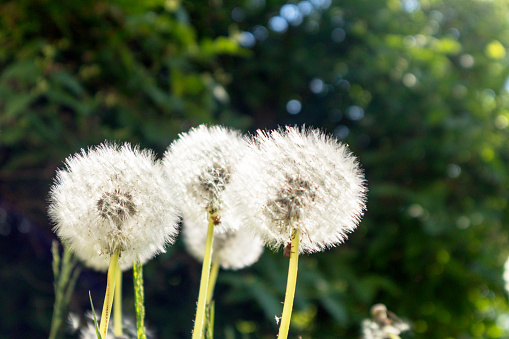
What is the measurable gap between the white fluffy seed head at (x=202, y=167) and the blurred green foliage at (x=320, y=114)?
1.05 metres

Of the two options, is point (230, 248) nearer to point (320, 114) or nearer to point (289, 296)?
point (289, 296)

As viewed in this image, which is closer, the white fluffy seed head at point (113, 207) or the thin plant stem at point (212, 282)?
the white fluffy seed head at point (113, 207)

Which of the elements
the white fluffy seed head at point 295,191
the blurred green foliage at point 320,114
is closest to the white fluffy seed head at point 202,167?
the white fluffy seed head at point 295,191

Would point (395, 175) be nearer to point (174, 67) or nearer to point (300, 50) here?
point (300, 50)

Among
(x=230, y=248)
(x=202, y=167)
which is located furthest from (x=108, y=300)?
(x=230, y=248)

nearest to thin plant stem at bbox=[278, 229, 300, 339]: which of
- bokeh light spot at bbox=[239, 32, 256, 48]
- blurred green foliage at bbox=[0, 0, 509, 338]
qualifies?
blurred green foliage at bbox=[0, 0, 509, 338]

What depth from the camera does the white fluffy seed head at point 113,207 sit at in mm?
428

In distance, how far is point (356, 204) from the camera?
450mm

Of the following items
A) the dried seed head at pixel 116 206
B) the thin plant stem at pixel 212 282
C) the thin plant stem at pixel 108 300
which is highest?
the thin plant stem at pixel 212 282

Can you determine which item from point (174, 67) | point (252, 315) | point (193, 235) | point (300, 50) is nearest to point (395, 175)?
point (300, 50)

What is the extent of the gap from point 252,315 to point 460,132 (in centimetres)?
127

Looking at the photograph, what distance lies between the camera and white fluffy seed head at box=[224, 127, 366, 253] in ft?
1.39

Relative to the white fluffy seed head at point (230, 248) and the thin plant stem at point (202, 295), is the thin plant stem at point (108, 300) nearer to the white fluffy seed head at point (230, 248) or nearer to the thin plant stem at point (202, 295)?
the thin plant stem at point (202, 295)

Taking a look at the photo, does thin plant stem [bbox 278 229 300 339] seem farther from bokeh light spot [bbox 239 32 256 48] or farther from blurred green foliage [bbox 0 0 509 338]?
bokeh light spot [bbox 239 32 256 48]
